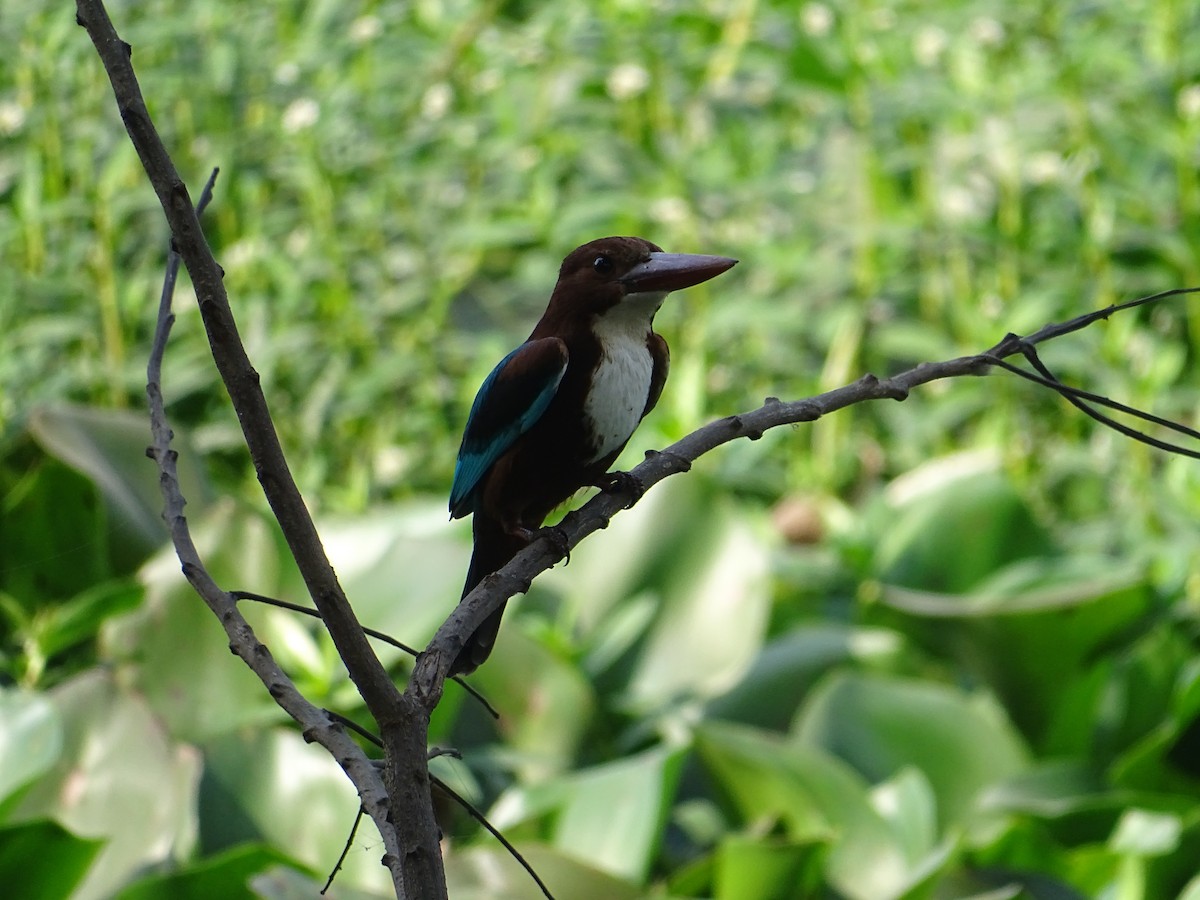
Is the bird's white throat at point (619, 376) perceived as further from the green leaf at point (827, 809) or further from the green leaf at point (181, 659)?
the green leaf at point (181, 659)

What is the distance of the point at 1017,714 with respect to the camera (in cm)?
242

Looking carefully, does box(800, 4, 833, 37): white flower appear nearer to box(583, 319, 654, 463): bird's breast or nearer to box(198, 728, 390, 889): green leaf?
box(198, 728, 390, 889): green leaf

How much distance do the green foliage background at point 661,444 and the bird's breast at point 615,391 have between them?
548 millimetres

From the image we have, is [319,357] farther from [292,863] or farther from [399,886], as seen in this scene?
[399,886]

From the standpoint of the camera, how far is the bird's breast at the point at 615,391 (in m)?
1.19

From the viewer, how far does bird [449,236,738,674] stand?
116cm

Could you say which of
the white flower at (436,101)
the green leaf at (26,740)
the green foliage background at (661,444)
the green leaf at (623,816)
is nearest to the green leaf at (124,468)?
the green foliage background at (661,444)

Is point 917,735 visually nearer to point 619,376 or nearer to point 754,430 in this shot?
point 619,376

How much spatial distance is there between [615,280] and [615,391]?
0.30ft

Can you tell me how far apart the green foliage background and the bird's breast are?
548 mm

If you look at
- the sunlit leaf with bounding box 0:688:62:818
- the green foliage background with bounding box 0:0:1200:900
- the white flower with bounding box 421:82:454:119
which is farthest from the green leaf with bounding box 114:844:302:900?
the white flower with bounding box 421:82:454:119

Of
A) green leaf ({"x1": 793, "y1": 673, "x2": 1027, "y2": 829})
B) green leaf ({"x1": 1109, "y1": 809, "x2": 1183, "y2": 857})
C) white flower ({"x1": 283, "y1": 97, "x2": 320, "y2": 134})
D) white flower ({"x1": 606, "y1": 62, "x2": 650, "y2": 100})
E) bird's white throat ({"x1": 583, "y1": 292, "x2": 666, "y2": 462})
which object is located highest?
white flower ({"x1": 283, "y1": 97, "x2": 320, "y2": 134})

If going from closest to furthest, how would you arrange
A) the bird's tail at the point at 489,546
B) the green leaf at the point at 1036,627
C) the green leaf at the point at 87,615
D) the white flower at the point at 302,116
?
the bird's tail at the point at 489,546, the green leaf at the point at 87,615, the green leaf at the point at 1036,627, the white flower at the point at 302,116

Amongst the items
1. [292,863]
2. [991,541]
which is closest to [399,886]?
[292,863]
